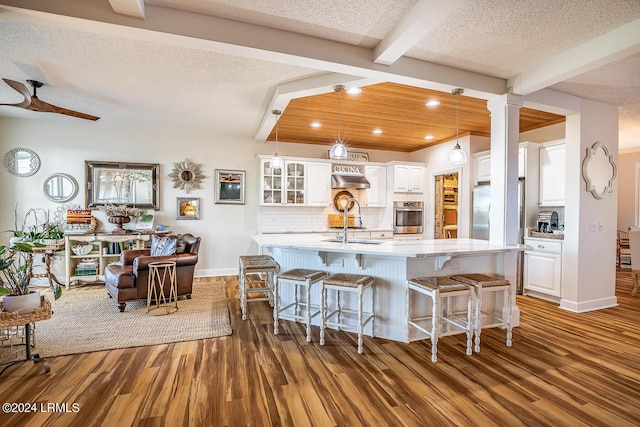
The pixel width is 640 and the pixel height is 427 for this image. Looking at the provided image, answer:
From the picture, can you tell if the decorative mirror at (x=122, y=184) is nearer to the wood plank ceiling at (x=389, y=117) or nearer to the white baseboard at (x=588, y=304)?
the wood plank ceiling at (x=389, y=117)

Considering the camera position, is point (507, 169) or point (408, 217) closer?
point (507, 169)

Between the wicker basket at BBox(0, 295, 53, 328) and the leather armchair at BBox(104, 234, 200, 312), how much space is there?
132cm

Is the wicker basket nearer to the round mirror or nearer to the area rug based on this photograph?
the area rug

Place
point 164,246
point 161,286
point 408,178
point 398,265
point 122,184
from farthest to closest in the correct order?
point 408,178, point 122,184, point 164,246, point 161,286, point 398,265

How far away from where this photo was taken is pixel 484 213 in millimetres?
4934

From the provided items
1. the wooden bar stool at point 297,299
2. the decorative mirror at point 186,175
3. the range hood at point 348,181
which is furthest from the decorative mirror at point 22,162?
the range hood at point 348,181

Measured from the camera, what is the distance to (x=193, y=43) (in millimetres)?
2242

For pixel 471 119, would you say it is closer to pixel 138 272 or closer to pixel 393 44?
pixel 393 44

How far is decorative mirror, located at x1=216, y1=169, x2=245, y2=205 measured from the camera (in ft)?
18.8

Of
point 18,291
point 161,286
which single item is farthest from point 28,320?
point 161,286

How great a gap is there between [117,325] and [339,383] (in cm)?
253

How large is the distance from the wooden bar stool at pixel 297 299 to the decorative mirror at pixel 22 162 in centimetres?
459

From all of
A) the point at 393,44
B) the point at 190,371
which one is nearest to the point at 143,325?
the point at 190,371

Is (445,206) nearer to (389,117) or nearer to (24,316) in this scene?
(389,117)
